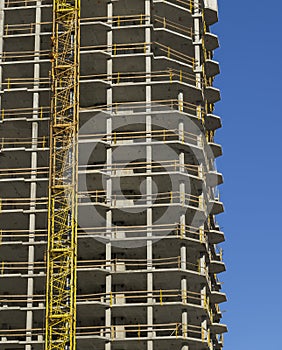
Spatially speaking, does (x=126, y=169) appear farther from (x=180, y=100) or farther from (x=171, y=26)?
(x=171, y=26)

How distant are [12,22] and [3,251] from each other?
78.9 ft

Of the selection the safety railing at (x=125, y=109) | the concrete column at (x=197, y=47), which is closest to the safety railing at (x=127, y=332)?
the safety railing at (x=125, y=109)

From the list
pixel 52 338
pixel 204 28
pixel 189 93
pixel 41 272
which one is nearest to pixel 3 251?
pixel 41 272

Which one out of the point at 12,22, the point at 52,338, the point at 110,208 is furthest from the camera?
the point at 12,22

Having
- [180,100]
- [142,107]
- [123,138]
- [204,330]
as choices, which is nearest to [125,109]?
[142,107]

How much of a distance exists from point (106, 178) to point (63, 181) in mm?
4068

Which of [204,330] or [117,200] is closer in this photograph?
[204,330]

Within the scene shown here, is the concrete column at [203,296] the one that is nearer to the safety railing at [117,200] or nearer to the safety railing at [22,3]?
the safety railing at [117,200]

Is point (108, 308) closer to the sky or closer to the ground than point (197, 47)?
closer to the ground

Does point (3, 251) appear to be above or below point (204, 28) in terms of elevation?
below

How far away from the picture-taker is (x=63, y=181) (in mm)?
97312

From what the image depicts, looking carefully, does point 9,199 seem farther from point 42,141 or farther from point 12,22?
point 12,22

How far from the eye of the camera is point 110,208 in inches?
3848

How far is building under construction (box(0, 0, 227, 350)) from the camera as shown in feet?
308
